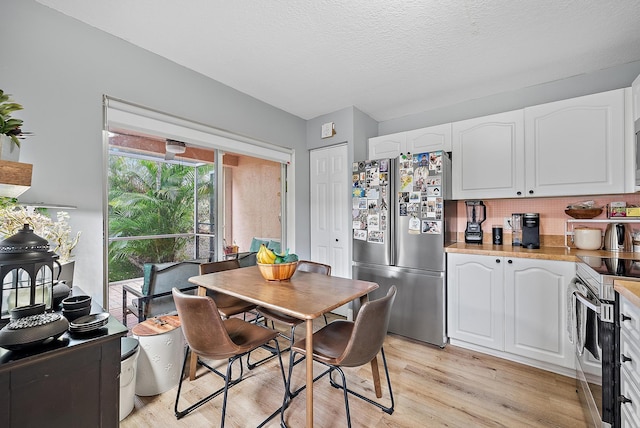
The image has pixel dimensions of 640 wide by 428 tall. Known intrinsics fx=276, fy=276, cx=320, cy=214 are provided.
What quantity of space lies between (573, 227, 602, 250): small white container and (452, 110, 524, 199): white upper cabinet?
0.56m

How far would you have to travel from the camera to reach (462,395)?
74.0 inches

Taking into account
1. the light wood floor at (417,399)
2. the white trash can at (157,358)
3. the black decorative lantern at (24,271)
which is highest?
the black decorative lantern at (24,271)

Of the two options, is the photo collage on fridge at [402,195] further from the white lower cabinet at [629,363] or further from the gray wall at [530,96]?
the white lower cabinet at [629,363]

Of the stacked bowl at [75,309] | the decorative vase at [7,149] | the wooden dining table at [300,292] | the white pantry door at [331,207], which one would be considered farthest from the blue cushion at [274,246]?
the decorative vase at [7,149]

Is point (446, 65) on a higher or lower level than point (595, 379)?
higher

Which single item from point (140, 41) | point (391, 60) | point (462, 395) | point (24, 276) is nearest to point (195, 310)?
point (24, 276)

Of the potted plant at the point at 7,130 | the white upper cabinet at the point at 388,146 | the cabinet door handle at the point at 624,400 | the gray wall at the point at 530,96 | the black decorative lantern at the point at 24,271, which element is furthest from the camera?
the white upper cabinet at the point at 388,146

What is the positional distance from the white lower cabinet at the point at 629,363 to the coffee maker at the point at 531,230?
1383 mm

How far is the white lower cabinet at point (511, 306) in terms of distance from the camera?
2102 millimetres

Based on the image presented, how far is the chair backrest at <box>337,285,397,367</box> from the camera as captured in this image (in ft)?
4.58

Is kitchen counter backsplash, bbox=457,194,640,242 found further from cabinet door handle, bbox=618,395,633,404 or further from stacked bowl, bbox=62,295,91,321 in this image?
stacked bowl, bbox=62,295,91,321

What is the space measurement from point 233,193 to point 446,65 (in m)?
2.41

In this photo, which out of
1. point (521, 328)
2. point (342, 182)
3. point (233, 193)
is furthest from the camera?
point (342, 182)

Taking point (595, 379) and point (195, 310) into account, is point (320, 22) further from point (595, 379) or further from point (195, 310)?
point (595, 379)
